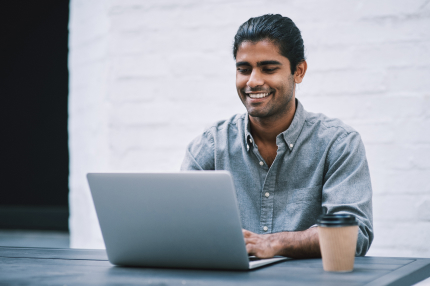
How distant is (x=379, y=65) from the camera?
1.90 meters

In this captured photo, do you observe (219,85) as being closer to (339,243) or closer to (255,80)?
(255,80)

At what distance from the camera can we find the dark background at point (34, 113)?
3.14m


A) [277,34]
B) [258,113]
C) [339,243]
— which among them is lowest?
[339,243]

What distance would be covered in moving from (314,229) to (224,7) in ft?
3.74

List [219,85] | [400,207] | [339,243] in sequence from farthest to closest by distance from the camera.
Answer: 1. [219,85]
2. [400,207]
3. [339,243]

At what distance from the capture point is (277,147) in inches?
64.0

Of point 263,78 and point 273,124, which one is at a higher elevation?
point 263,78

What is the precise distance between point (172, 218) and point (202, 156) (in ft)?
2.35

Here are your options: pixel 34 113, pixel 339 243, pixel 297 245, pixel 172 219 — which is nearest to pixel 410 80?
pixel 297 245

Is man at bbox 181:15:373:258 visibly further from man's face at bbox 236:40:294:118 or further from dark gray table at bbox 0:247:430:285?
dark gray table at bbox 0:247:430:285

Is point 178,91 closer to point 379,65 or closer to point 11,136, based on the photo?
point 379,65

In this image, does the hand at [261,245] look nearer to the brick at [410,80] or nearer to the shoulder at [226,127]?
the shoulder at [226,127]

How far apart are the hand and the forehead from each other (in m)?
0.61

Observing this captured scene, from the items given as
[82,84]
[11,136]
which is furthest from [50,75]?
[82,84]
